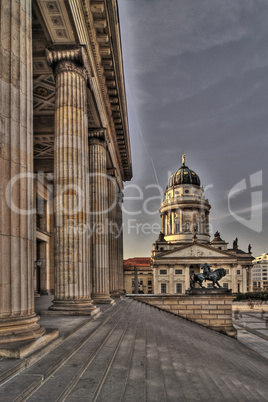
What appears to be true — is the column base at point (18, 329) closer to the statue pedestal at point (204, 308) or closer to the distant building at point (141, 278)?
the statue pedestal at point (204, 308)

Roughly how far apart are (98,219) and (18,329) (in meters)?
13.0

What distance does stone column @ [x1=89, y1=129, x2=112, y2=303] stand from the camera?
64.0 feet

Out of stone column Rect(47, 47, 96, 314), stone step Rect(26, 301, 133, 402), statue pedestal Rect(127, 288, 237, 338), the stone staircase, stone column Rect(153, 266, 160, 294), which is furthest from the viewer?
stone column Rect(153, 266, 160, 294)

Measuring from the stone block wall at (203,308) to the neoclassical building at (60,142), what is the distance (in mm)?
5342

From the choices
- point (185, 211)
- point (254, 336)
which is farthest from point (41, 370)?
point (185, 211)

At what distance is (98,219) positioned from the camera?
19594 millimetres

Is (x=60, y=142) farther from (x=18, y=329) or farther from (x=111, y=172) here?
(x=111, y=172)

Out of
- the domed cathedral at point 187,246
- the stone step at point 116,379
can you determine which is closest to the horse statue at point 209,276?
the stone step at point 116,379

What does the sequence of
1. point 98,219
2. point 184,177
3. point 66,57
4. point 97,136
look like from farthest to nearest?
point 184,177
point 97,136
point 98,219
point 66,57

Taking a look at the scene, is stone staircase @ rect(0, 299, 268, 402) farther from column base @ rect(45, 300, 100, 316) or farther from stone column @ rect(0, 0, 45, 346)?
column base @ rect(45, 300, 100, 316)

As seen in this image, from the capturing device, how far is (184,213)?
331 feet

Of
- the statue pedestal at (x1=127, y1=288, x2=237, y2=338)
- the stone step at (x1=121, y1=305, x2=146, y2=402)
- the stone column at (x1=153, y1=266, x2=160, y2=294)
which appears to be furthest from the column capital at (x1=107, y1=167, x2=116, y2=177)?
the stone column at (x1=153, y1=266, x2=160, y2=294)

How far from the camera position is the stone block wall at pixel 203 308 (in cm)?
2789

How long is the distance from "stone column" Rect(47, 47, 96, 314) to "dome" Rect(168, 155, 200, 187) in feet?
314
